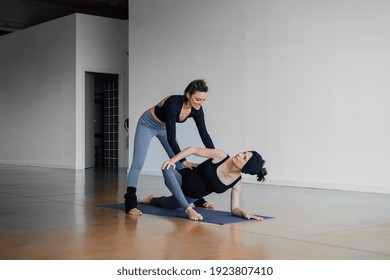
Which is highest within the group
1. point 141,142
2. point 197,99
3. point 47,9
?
point 47,9

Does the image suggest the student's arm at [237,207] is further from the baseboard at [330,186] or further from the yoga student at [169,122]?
the baseboard at [330,186]

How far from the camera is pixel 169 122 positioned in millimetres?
4410

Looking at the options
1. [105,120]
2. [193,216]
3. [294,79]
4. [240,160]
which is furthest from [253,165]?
[105,120]

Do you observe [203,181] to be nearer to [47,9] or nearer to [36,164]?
[36,164]

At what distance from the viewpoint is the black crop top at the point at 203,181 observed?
14.6 ft

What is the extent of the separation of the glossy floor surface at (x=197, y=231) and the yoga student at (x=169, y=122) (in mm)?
331

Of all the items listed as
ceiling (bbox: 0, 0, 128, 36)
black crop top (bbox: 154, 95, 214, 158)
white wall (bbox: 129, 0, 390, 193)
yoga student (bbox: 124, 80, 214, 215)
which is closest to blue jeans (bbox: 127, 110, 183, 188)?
yoga student (bbox: 124, 80, 214, 215)

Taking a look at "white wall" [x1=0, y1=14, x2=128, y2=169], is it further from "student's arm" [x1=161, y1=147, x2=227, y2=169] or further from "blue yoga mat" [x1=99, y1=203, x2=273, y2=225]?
"student's arm" [x1=161, y1=147, x2=227, y2=169]

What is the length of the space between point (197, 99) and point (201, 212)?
99cm

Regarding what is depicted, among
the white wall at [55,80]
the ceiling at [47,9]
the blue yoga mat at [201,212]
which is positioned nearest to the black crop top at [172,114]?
the blue yoga mat at [201,212]

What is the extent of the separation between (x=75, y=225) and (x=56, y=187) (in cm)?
311

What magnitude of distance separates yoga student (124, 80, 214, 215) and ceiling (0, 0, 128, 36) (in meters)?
9.20

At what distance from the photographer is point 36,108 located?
1243cm
